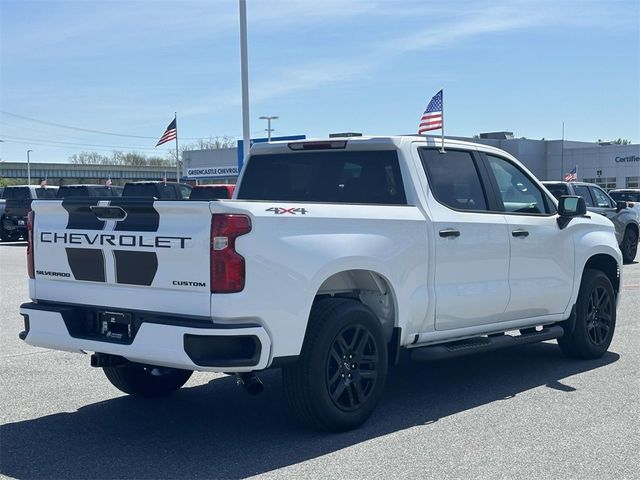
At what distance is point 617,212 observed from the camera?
18.8m

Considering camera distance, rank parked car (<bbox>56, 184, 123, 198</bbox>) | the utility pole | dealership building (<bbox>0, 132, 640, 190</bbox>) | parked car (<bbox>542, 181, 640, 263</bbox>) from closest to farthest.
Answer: parked car (<bbox>542, 181, 640, 263</bbox>)
the utility pole
parked car (<bbox>56, 184, 123, 198</bbox>)
dealership building (<bbox>0, 132, 640, 190</bbox>)

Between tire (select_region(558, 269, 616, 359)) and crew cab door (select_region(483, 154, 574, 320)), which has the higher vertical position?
crew cab door (select_region(483, 154, 574, 320))

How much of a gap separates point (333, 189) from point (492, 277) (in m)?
1.48

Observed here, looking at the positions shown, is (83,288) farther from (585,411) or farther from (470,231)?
(585,411)

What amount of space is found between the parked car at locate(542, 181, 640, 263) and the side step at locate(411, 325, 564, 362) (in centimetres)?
1072

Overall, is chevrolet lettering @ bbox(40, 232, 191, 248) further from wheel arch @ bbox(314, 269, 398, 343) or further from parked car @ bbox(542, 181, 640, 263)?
parked car @ bbox(542, 181, 640, 263)

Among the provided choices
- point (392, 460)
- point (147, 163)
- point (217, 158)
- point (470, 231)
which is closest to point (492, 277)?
point (470, 231)

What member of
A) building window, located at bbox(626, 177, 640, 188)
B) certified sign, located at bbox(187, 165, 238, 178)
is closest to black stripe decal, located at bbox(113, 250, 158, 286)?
certified sign, located at bbox(187, 165, 238, 178)

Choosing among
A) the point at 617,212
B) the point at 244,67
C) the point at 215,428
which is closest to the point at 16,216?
the point at 244,67

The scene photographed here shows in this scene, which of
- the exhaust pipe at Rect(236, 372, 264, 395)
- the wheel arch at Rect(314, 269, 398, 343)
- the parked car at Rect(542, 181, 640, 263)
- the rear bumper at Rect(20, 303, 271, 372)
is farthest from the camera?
the parked car at Rect(542, 181, 640, 263)

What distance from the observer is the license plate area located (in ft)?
17.5

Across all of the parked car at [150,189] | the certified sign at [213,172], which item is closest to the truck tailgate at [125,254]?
the parked car at [150,189]

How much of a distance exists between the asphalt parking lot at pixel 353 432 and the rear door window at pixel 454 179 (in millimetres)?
1570

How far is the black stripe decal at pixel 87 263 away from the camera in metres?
5.50
